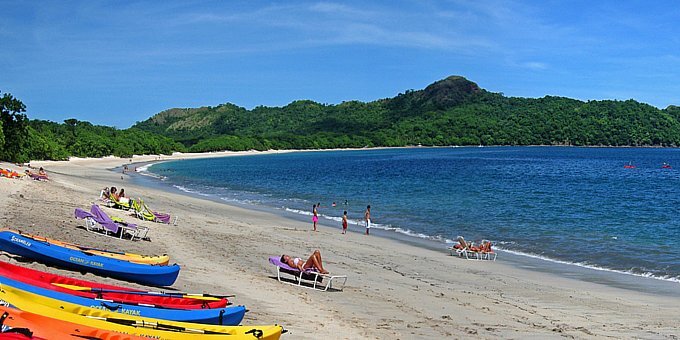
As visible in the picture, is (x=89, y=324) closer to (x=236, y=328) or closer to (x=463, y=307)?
(x=236, y=328)

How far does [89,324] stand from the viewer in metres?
7.05

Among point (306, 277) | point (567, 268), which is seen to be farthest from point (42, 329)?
point (567, 268)

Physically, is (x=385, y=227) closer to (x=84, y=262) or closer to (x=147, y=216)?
(x=147, y=216)

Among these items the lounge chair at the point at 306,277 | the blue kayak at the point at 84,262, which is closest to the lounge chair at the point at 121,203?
the lounge chair at the point at 306,277

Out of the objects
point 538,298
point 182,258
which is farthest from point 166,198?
point 538,298

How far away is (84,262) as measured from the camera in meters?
11.4

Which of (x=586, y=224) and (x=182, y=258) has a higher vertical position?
(x=586, y=224)

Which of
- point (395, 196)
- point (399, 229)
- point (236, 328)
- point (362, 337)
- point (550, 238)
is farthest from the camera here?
point (395, 196)

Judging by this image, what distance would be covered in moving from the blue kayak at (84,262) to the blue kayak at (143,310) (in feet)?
9.97

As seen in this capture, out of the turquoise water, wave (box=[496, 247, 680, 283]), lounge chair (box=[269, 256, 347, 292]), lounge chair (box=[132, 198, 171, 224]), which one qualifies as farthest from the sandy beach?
the turquoise water

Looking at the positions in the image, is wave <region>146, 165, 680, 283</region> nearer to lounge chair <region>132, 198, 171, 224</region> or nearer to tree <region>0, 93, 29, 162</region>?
lounge chair <region>132, 198, 171, 224</region>

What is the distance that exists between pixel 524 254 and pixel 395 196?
21495 millimetres

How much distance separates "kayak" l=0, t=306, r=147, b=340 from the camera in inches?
239

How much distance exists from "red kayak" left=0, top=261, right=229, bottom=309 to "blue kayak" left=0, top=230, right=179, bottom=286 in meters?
1.93
